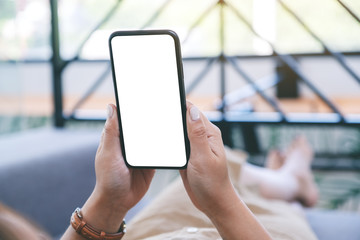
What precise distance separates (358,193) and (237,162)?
3.47ft

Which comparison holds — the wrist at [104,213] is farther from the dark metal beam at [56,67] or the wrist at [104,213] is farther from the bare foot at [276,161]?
the bare foot at [276,161]

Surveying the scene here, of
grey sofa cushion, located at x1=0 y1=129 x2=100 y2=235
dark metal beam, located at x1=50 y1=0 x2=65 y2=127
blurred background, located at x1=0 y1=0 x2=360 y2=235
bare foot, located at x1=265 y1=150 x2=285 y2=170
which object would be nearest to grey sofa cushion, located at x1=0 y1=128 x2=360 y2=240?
grey sofa cushion, located at x1=0 y1=129 x2=100 y2=235

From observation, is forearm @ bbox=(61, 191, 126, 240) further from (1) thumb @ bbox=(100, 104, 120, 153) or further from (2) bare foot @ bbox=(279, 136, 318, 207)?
(2) bare foot @ bbox=(279, 136, 318, 207)

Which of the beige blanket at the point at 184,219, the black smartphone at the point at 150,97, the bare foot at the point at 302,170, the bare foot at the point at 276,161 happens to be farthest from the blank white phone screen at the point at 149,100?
the bare foot at the point at 276,161

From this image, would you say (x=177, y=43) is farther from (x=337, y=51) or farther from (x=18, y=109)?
(x=18, y=109)

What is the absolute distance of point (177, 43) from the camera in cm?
38

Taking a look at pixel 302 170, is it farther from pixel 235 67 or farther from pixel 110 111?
pixel 110 111

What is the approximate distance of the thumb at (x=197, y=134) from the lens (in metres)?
0.37

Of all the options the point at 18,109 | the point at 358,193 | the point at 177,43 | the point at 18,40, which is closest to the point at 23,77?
the point at 18,109

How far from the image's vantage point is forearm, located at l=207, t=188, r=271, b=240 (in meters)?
0.39

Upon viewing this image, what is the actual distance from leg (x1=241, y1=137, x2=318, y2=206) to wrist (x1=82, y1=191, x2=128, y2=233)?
40 cm

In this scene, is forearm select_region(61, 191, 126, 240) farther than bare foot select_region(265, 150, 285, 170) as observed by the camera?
No

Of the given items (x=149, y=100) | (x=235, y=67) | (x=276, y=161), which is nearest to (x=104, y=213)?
(x=149, y=100)

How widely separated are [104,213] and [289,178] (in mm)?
683
